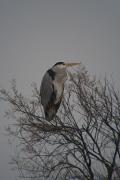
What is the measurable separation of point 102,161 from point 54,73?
2.16 meters

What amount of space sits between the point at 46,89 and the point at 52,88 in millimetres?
119

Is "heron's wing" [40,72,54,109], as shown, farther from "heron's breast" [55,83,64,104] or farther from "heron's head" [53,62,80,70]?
"heron's head" [53,62,80,70]

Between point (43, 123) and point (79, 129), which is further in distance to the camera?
point (79, 129)

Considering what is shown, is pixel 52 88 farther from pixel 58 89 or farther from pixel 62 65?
pixel 62 65

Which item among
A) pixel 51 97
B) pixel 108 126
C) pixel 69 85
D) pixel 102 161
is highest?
pixel 69 85

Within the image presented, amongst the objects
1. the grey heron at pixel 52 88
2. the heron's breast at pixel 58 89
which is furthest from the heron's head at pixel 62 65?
the heron's breast at pixel 58 89

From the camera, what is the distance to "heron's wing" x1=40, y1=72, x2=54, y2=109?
4.58m

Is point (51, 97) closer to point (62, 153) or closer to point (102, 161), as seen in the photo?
point (62, 153)

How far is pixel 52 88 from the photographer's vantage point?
179 inches

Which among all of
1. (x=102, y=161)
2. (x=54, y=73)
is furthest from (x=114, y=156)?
(x=54, y=73)

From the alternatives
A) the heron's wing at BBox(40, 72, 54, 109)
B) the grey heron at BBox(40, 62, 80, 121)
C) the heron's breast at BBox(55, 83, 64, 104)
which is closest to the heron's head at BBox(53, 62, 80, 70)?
the grey heron at BBox(40, 62, 80, 121)

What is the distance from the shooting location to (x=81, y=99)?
5.81 meters

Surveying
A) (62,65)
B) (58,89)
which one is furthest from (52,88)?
(62,65)

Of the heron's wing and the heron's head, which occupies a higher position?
the heron's head
